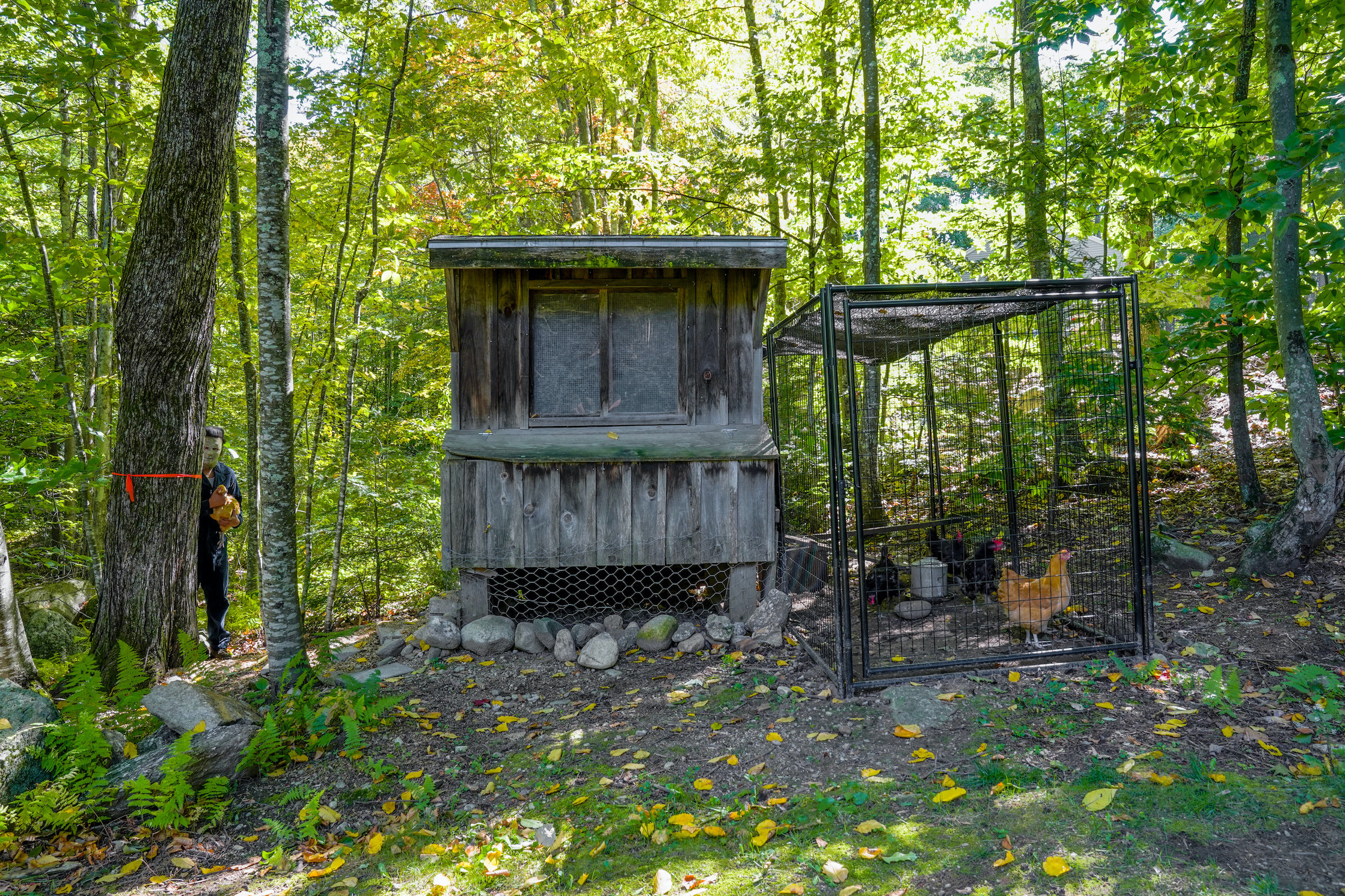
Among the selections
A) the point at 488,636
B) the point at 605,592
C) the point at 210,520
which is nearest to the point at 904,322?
the point at 605,592

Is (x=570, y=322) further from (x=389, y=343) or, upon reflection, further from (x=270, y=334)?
(x=389, y=343)

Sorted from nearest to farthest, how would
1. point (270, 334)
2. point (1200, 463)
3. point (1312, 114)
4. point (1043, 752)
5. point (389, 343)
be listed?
point (1043, 752), point (270, 334), point (1312, 114), point (1200, 463), point (389, 343)

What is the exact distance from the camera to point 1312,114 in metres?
5.21

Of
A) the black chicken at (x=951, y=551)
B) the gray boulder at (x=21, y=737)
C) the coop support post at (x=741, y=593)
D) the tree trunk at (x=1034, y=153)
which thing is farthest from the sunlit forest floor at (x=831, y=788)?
the tree trunk at (x=1034, y=153)

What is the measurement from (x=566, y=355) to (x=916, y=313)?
104 inches

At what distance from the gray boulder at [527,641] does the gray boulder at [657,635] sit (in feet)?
2.46

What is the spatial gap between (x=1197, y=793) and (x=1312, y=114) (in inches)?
204

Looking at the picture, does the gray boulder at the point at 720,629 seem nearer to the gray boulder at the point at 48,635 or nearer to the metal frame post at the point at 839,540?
the metal frame post at the point at 839,540

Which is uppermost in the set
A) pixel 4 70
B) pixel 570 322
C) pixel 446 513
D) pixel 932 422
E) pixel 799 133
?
pixel 799 133

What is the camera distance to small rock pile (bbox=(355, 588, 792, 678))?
5.29m

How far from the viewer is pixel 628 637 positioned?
18.0 ft

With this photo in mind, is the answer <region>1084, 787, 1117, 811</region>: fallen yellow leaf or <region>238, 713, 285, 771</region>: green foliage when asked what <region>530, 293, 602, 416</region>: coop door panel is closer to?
<region>238, 713, 285, 771</region>: green foliage

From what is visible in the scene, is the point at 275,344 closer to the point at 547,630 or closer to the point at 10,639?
the point at 10,639

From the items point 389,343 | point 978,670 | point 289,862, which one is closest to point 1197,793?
point 978,670
